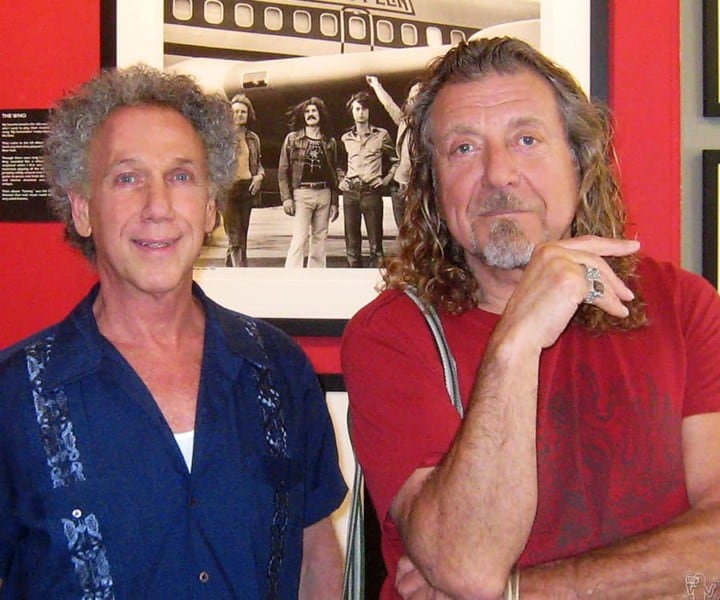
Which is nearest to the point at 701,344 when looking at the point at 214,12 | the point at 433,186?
→ the point at 433,186

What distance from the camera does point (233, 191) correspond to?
2.06 meters

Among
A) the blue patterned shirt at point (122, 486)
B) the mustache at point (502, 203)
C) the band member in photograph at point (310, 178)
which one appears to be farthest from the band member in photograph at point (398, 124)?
the blue patterned shirt at point (122, 486)

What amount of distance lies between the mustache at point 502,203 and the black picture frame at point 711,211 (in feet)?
2.64

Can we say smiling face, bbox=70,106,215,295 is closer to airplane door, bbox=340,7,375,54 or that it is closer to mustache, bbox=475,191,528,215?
mustache, bbox=475,191,528,215

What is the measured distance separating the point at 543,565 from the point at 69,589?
723mm

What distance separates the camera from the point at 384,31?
202cm

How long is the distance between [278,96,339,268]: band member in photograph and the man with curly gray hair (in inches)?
17.9

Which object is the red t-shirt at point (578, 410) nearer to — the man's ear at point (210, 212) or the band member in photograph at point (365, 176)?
the man's ear at point (210, 212)

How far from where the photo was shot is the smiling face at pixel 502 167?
1.37 meters

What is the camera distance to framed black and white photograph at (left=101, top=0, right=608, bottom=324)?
2.01 meters

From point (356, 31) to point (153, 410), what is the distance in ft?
3.72

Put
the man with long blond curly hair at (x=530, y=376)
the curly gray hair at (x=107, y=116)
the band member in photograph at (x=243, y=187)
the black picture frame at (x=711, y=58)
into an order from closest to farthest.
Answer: the man with long blond curly hair at (x=530, y=376) → the curly gray hair at (x=107, y=116) → the black picture frame at (x=711, y=58) → the band member in photograph at (x=243, y=187)

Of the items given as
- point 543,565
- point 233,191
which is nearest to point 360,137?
point 233,191

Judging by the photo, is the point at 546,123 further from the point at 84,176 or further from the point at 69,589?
the point at 69,589
